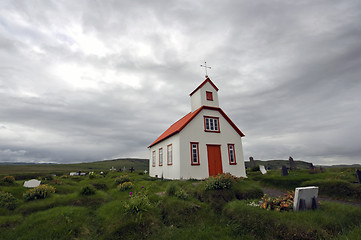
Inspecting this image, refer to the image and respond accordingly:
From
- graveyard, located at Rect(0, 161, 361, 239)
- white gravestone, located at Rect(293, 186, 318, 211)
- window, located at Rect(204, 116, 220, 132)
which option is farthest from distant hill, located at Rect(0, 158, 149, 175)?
white gravestone, located at Rect(293, 186, 318, 211)

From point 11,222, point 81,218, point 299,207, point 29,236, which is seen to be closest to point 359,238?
point 299,207

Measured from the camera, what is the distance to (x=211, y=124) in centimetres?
2109

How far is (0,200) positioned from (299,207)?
583 inches

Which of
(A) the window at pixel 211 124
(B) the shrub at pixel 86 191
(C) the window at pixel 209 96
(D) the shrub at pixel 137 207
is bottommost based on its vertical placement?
(D) the shrub at pixel 137 207

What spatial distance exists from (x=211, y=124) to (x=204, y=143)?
2.64m

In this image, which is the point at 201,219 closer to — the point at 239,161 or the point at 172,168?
the point at 172,168

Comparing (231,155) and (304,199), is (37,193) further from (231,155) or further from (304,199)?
(231,155)

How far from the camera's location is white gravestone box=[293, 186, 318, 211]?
7637 mm

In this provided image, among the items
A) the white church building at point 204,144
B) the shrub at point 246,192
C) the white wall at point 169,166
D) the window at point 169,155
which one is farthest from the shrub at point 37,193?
the window at point 169,155

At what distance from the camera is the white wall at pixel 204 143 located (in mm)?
18562

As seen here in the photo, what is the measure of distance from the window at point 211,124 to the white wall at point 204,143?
42 cm

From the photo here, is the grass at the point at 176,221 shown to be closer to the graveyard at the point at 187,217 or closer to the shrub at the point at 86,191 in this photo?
the graveyard at the point at 187,217

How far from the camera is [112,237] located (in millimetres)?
6871

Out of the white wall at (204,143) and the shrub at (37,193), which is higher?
the white wall at (204,143)
